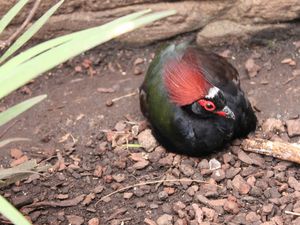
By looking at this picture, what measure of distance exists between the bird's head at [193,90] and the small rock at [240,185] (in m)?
0.30

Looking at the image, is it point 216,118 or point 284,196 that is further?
point 216,118

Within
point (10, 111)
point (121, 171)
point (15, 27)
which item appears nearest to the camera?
point (10, 111)

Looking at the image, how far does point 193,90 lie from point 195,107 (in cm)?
10

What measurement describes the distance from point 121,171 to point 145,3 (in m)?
1.06

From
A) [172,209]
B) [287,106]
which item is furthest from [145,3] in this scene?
[172,209]

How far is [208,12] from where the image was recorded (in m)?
3.54

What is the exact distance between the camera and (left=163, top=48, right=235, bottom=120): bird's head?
295cm

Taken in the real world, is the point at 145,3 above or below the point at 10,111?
below

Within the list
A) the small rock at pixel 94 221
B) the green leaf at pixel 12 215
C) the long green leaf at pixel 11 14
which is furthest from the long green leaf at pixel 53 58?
the small rock at pixel 94 221

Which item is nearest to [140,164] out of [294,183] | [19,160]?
[19,160]

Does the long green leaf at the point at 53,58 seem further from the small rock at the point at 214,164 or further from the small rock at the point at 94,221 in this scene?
the small rock at the point at 214,164

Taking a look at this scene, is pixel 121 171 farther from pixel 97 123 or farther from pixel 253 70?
pixel 253 70

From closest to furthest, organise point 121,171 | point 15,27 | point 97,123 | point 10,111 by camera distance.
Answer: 1. point 10,111
2. point 121,171
3. point 97,123
4. point 15,27

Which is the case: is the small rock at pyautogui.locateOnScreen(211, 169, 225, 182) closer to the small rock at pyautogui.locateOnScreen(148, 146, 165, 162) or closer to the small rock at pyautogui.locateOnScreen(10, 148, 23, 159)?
the small rock at pyautogui.locateOnScreen(148, 146, 165, 162)
